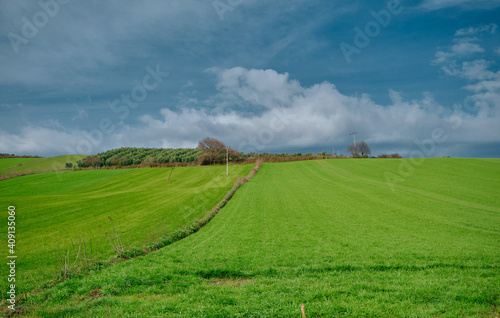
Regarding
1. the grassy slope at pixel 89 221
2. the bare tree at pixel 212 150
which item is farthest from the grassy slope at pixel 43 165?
the bare tree at pixel 212 150

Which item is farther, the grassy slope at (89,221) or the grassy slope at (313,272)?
the grassy slope at (89,221)

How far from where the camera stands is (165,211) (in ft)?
77.6

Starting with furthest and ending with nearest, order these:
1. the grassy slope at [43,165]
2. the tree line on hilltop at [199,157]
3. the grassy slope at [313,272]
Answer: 1. the tree line on hilltop at [199,157]
2. the grassy slope at [43,165]
3. the grassy slope at [313,272]

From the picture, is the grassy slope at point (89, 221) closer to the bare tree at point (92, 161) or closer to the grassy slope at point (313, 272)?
the grassy slope at point (313, 272)

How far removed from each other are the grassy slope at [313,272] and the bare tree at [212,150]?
61.3 m

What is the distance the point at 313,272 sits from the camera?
9078 millimetres

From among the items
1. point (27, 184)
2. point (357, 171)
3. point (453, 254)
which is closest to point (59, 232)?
point (453, 254)

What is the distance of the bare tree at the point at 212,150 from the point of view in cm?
8050

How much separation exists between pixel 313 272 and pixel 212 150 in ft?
259

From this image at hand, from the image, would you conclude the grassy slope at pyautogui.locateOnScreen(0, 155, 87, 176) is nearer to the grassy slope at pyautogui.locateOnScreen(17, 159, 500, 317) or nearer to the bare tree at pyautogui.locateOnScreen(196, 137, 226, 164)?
the bare tree at pyautogui.locateOnScreen(196, 137, 226, 164)

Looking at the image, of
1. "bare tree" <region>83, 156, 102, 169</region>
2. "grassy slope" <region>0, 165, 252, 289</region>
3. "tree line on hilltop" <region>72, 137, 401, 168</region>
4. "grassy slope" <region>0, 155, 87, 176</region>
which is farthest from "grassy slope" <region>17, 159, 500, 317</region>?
"bare tree" <region>83, 156, 102, 169</region>

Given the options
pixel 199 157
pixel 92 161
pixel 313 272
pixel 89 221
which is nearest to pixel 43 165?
pixel 92 161

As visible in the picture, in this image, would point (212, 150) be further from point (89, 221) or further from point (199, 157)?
point (89, 221)

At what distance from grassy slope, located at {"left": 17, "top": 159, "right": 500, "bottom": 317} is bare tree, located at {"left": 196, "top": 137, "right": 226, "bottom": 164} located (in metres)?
61.3
